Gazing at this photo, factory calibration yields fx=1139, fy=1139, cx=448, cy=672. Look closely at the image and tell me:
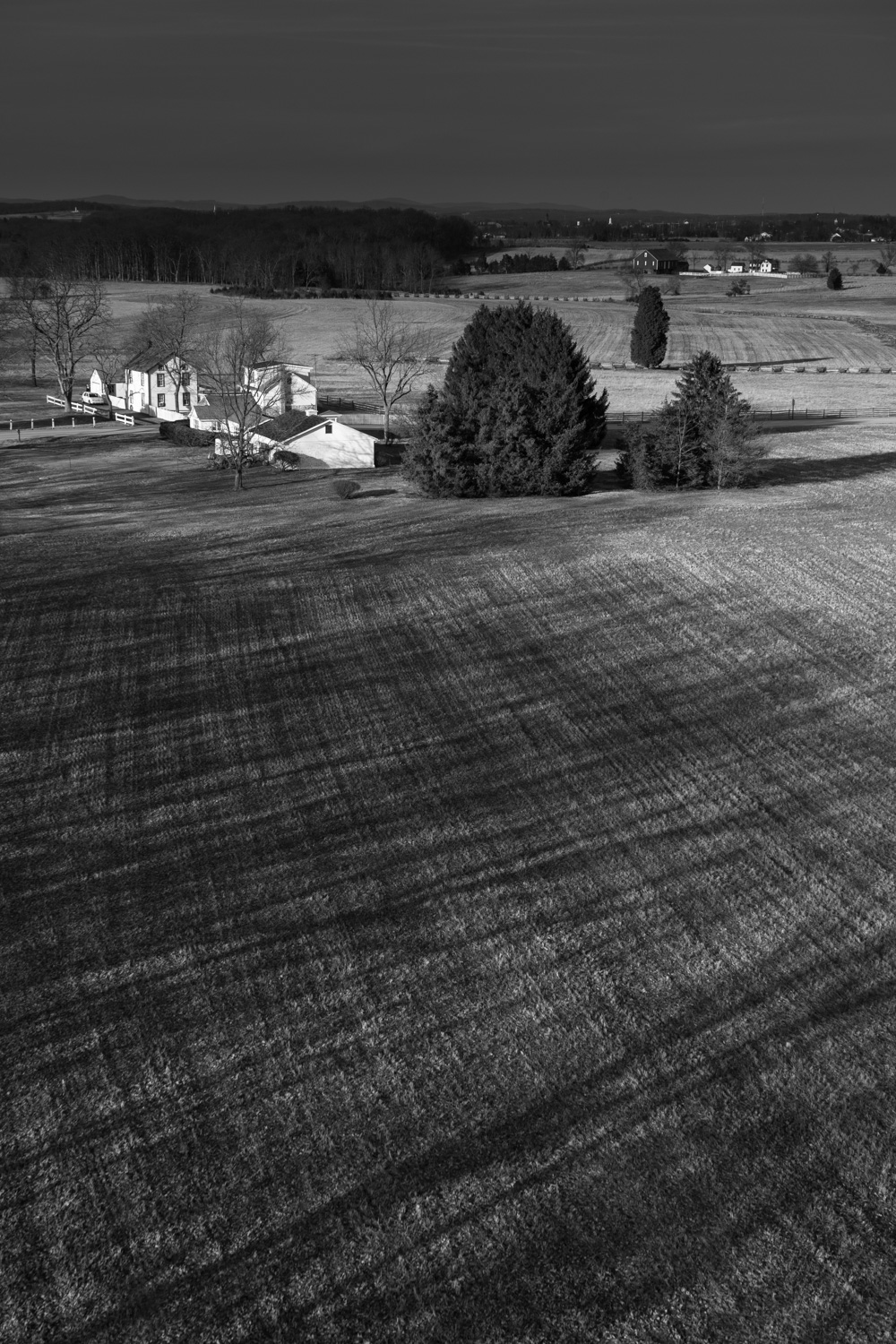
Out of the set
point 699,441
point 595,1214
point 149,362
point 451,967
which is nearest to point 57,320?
point 149,362

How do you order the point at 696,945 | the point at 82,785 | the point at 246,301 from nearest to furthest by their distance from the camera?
the point at 696,945
the point at 82,785
the point at 246,301

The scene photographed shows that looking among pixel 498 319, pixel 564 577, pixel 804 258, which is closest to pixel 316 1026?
pixel 564 577

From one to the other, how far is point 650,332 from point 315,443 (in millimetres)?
36013

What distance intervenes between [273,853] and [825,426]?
4899cm

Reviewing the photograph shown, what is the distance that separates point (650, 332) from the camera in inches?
3135

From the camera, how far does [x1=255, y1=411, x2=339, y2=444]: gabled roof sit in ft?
174

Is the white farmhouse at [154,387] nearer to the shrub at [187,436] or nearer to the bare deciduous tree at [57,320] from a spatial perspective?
the bare deciduous tree at [57,320]

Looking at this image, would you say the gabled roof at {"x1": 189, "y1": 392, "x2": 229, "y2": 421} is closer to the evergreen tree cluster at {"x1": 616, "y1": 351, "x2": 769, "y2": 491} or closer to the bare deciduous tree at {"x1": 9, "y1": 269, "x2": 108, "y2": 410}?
the bare deciduous tree at {"x1": 9, "y1": 269, "x2": 108, "y2": 410}

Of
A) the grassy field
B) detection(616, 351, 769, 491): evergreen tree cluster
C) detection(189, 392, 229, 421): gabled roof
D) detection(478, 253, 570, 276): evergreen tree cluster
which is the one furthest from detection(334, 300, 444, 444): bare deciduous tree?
detection(478, 253, 570, 276): evergreen tree cluster

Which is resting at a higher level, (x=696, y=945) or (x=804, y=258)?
(x=804, y=258)

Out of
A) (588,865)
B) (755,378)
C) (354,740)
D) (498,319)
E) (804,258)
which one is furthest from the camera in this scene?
(804,258)

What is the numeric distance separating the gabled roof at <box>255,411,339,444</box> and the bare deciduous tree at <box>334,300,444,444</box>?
4.46 meters

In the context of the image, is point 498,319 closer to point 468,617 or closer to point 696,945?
point 468,617

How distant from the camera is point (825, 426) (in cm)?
5884
